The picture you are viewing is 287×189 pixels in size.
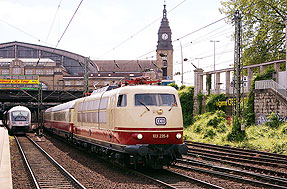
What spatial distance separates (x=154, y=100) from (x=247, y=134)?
15.1 metres

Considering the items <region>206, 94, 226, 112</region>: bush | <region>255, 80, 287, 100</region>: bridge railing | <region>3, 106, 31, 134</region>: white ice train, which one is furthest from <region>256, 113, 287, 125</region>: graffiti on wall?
<region>3, 106, 31, 134</region>: white ice train

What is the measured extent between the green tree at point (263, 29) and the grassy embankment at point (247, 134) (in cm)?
869

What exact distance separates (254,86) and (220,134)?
560 cm

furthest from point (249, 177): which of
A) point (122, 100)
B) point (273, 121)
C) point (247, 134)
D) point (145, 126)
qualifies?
point (273, 121)

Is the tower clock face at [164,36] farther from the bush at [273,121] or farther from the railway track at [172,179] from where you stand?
the railway track at [172,179]

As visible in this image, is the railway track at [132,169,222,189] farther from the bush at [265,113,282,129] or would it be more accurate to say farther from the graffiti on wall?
the graffiti on wall

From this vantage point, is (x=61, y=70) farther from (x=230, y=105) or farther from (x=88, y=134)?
(x=88, y=134)

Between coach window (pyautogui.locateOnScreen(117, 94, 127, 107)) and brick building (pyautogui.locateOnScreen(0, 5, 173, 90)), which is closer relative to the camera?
coach window (pyautogui.locateOnScreen(117, 94, 127, 107))

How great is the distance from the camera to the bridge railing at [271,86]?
2929 cm

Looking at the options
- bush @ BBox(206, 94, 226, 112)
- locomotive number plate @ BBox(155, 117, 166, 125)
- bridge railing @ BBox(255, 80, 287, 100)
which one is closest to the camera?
locomotive number plate @ BBox(155, 117, 166, 125)

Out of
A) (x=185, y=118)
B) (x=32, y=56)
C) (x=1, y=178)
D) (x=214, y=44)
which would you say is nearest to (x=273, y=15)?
(x=185, y=118)

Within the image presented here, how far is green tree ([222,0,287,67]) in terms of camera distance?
38.8m

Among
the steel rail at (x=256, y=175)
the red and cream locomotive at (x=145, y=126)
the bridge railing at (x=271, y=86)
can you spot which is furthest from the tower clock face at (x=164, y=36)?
the red and cream locomotive at (x=145, y=126)

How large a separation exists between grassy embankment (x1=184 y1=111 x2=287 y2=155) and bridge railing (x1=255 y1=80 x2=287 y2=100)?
2.15m
